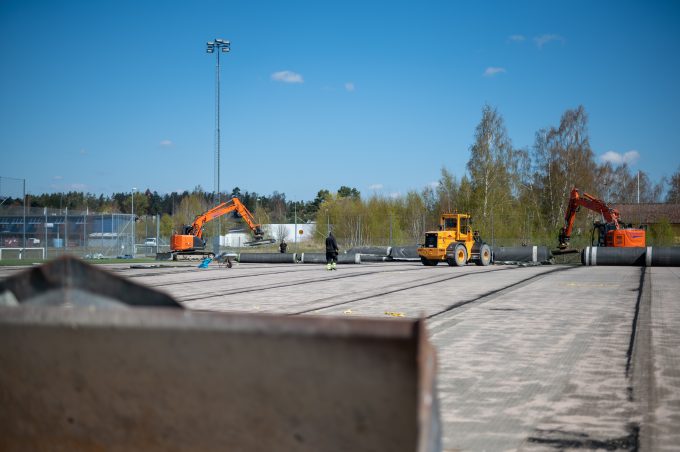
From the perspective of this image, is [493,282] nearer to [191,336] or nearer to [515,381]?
[515,381]

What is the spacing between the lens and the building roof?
71.5m

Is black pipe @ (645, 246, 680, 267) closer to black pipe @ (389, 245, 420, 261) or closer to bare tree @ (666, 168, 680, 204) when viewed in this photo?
black pipe @ (389, 245, 420, 261)

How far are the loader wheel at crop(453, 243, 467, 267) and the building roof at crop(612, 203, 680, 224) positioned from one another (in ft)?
151

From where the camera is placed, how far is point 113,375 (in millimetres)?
2055

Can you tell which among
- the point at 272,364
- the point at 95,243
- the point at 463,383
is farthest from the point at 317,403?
the point at 95,243

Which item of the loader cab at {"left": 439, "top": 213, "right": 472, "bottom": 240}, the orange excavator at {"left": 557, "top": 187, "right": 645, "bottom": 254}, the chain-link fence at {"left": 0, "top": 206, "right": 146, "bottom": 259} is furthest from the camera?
the chain-link fence at {"left": 0, "top": 206, "right": 146, "bottom": 259}

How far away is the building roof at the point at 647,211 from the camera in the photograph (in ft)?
235

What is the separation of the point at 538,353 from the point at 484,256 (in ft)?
84.5

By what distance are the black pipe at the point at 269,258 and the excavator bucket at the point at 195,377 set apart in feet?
111

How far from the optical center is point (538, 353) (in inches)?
286

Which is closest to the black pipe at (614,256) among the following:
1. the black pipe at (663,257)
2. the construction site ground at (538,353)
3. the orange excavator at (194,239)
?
the black pipe at (663,257)

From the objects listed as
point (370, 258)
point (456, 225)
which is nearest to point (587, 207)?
point (456, 225)

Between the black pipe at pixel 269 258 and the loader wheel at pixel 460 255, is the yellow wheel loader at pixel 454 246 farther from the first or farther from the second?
the black pipe at pixel 269 258

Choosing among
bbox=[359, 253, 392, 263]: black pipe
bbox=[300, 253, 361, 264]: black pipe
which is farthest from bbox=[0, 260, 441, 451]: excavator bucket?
bbox=[359, 253, 392, 263]: black pipe
